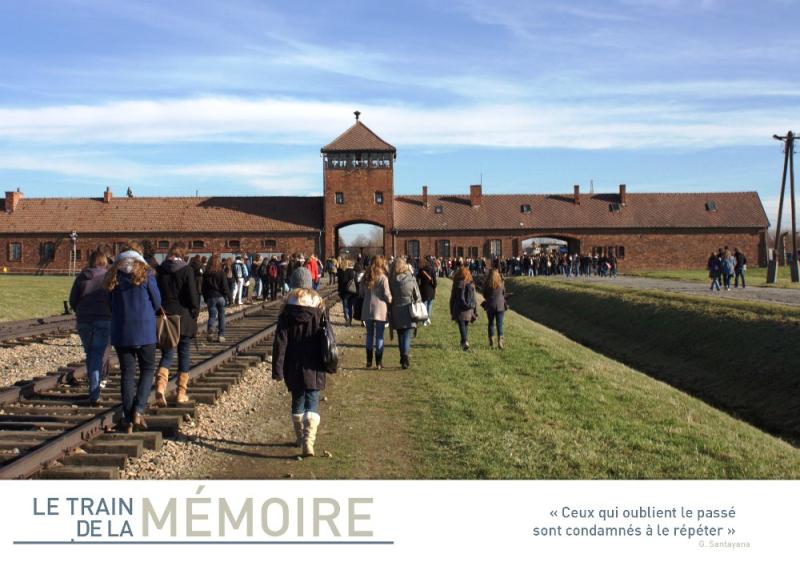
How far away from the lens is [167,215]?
6356 cm

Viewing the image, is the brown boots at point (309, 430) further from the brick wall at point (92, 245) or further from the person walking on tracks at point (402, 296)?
the brick wall at point (92, 245)

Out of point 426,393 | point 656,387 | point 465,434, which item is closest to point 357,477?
point 465,434

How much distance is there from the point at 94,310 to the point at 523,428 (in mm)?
4843

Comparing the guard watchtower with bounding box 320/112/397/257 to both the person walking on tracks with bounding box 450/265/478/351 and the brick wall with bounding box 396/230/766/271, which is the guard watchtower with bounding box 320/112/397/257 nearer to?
the brick wall with bounding box 396/230/766/271

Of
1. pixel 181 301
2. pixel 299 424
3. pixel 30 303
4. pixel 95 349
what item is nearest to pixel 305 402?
pixel 299 424

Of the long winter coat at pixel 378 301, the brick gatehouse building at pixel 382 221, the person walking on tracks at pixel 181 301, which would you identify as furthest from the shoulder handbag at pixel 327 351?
the brick gatehouse building at pixel 382 221

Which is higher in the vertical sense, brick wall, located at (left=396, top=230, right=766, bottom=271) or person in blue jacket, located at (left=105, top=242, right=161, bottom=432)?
brick wall, located at (left=396, top=230, right=766, bottom=271)

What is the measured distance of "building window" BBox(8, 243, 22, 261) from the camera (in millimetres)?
62406

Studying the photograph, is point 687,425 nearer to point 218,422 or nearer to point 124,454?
point 218,422

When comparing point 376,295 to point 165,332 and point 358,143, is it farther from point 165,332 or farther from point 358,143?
point 358,143

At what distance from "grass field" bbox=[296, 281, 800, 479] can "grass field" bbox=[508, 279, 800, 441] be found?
2153mm

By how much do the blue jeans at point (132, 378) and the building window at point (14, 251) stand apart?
59828 mm

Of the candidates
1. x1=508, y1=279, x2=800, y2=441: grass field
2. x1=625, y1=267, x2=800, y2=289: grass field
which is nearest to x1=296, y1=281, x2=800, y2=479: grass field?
x1=508, y1=279, x2=800, y2=441: grass field
